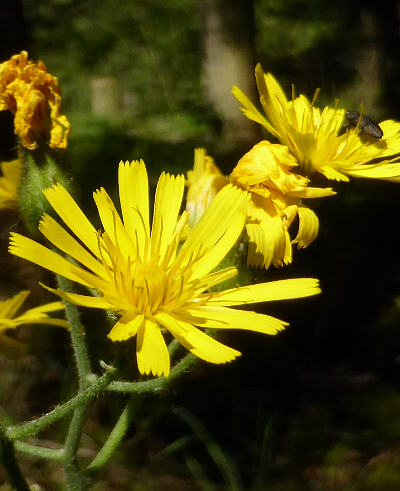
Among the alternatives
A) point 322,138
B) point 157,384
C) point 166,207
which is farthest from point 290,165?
point 157,384

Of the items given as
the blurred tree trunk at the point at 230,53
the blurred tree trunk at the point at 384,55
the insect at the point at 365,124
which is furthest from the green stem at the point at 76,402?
the blurred tree trunk at the point at 384,55

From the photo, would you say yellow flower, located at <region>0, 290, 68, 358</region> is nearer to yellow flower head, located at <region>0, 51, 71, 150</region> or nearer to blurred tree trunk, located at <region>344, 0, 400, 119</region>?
yellow flower head, located at <region>0, 51, 71, 150</region>

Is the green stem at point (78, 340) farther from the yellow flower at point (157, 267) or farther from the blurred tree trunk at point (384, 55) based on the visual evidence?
the blurred tree trunk at point (384, 55)

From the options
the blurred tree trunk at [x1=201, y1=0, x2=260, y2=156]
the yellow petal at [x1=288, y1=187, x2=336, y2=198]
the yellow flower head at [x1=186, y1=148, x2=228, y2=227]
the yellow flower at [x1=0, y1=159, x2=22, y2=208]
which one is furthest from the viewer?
the blurred tree trunk at [x1=201, y1=0, x2=260, y2=156]

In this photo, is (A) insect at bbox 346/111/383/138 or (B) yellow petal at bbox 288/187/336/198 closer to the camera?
(B) yellow petal at bbox 288/187/336/198

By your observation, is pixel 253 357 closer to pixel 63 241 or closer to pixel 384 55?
pixel 63 241

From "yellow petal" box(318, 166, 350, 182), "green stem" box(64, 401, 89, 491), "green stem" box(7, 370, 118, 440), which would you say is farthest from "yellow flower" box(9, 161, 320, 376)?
"green stem" box(64, 401, 89, 491)

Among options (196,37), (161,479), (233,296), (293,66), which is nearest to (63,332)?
(161,479)
